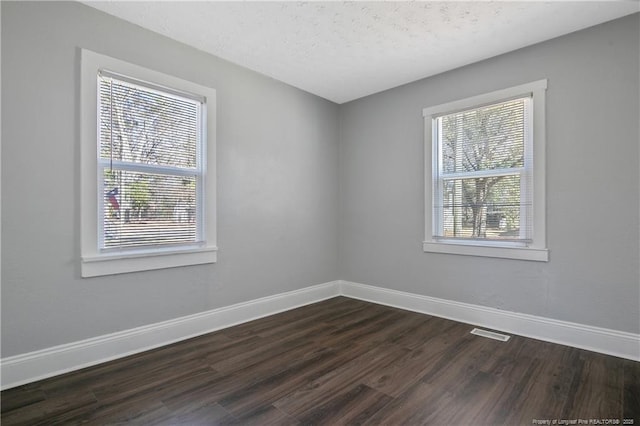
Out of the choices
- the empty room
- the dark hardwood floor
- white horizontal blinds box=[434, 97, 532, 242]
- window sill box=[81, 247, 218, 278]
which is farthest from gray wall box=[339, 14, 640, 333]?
window sill box=[81, 247, 218, 278]

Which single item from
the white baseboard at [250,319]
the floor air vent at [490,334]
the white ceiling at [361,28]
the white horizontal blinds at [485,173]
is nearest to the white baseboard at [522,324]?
the white baseboard at [250,319]

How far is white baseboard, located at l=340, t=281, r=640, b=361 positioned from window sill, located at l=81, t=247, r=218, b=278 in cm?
218

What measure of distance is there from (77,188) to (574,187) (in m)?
3.94

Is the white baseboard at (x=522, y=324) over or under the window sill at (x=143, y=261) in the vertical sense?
under

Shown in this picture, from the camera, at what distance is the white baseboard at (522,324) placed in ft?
8.18

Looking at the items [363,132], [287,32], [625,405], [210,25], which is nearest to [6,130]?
[210,25]

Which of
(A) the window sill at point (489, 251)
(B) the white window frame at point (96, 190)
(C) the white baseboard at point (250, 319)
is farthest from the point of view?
(A) the window sill at point (489, 251)

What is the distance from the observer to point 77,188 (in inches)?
91.4

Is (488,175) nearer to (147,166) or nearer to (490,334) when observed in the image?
(490,334)

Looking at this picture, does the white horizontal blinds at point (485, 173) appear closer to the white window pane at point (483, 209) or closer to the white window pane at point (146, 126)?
the white window pane at point (483, 209)

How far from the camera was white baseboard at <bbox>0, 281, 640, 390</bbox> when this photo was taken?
2.17 m

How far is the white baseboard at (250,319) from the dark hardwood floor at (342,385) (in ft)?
0.31

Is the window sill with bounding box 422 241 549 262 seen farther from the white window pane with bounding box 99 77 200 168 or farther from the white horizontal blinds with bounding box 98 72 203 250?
the white window pane with bounding box 99 77 200 168

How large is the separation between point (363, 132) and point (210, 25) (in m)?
2.25
